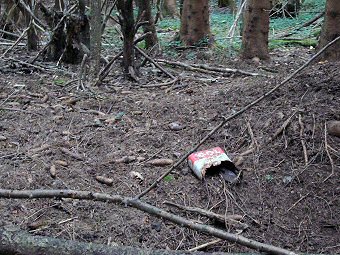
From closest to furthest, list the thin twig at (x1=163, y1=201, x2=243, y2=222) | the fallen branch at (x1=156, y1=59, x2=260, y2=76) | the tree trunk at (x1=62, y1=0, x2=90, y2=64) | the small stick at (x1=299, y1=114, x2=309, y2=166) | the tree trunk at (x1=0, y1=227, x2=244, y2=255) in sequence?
the tree trunk at (x1=0, y1=227, x2=244, y2=255)
the thin twig at (x1=163, y1=201, x2=243, y2=222)
the small stick at (x1=299, y1=114, x2=309, y2=166)
the fallen branch at (x1=156, y1=59, x2=260, y2=76)
the tree trunk at (x1=62, y1=0, x2=90, y2=64)

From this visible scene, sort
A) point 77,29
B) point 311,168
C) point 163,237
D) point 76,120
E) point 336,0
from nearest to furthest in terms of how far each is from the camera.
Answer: point 163,237 < point 311,168 < point 76,120 < point 336,0 < point 77,29

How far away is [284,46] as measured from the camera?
9.28 m

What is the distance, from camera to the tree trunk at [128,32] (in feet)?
19.5

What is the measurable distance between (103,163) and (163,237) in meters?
0.95

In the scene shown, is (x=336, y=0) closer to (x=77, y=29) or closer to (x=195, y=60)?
(x=195, y=60)

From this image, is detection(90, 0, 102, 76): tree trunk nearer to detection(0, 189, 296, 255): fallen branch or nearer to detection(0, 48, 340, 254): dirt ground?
detection(0, 48, 340, 254): dirt ground

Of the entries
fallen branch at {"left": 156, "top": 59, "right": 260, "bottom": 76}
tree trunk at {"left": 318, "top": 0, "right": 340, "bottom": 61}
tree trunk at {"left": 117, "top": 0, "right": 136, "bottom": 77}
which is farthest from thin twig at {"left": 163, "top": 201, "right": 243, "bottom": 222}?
tree trunk at {"left": 318, "top": 0, "right": 340, "bottom": 61}

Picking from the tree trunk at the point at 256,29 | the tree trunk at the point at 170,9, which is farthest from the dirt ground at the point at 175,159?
the tree trunk at the point at 170,9

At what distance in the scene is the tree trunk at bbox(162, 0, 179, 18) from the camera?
16469 millimetres

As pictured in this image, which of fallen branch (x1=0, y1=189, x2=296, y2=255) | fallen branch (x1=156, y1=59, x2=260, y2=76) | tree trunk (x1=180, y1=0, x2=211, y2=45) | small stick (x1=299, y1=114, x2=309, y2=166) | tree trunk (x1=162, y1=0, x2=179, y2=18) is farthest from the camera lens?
tree trunk (x1=162, y1=0, x2=179, y2=18)

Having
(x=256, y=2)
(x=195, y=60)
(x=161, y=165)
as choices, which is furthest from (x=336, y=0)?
(x=161, y=165)

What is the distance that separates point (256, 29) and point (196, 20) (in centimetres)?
179

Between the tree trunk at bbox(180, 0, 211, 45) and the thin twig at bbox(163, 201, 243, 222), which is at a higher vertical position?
the tree trunk at bbox(180, 0, 211, 45)

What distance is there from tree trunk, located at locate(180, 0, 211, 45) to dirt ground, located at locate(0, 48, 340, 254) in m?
3.58
